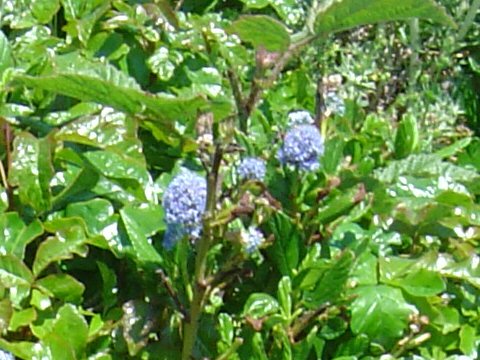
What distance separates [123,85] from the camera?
89.4 inches

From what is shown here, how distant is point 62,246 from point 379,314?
22.3 inches

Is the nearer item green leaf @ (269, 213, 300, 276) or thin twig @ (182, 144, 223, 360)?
thin twig @ (182, 144, 223, 360)

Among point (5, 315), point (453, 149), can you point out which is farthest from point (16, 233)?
point (453, 149)

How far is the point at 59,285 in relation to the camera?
7.15ft

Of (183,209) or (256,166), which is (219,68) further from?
(183,209)

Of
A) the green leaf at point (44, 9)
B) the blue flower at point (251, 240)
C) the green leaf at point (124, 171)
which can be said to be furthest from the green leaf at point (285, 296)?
the green leaf at point (44, 9)

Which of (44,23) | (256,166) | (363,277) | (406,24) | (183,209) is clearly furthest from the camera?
(406,24)

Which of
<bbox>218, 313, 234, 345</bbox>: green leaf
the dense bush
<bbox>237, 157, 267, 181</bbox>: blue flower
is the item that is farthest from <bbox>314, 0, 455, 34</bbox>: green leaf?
<bbox>218, 313, 234, 345</bbox>: green leaf

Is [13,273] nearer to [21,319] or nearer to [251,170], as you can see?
[21,319]

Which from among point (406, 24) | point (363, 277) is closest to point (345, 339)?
point (363, 277)

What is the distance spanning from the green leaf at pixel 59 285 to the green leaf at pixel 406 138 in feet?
2.78

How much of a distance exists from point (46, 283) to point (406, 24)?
1663 mm

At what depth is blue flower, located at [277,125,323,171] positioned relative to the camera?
2186 mm

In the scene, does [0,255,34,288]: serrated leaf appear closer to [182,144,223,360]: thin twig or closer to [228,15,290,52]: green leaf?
[182,144,223,360]: thin twig
